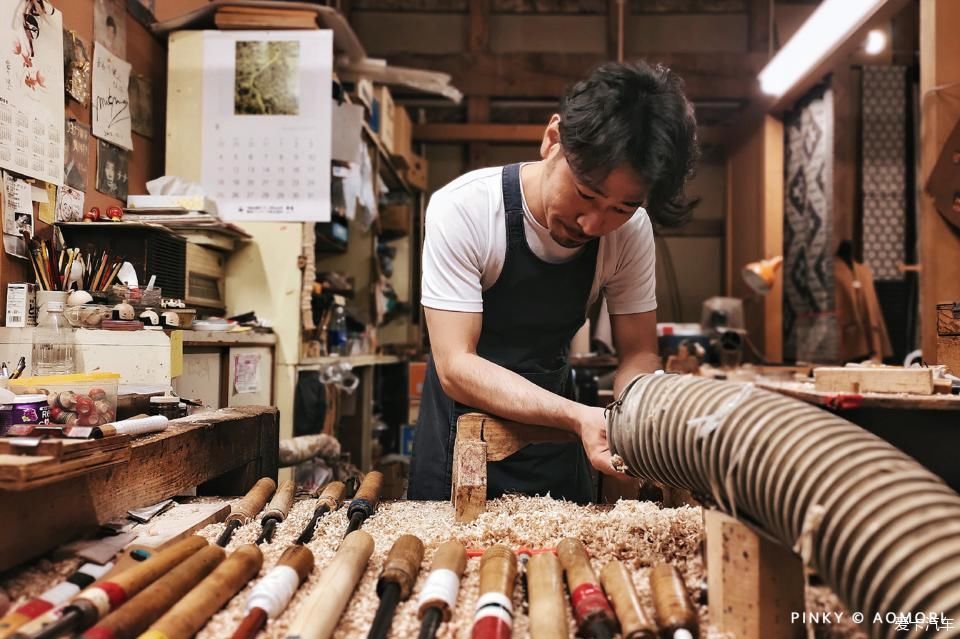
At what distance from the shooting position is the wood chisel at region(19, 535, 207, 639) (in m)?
0.87

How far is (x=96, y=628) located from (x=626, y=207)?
1284 mm

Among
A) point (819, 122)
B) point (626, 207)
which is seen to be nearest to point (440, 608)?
point (626, 207)

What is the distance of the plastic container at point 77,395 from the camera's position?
1.49 meters

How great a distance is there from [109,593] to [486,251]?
1.19 meters

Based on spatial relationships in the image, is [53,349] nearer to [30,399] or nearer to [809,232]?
[30,399]

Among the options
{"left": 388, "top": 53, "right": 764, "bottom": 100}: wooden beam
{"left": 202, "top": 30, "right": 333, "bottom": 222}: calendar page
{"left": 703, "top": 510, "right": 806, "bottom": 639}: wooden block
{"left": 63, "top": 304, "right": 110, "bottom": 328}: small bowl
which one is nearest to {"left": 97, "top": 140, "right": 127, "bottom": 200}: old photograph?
{"left": 202, "top": 30, "right": 333, "bottom": 222}: calendar page

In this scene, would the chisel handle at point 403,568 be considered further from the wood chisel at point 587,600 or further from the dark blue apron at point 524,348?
the dark blue apron at point 524,348

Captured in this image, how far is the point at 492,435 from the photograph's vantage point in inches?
60.2

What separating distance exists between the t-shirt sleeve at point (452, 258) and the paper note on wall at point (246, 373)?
3.74 ft

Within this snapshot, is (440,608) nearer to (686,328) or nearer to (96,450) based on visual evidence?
(96,450)

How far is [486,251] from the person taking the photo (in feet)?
6.10

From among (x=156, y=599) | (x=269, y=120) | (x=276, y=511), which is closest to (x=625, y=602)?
(x=156, y=599)

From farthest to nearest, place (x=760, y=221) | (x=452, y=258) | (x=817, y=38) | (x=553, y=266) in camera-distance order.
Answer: (x=760, y=221) < (x=817, y=38) < (x=553, y=266) < (x=452, y=258)

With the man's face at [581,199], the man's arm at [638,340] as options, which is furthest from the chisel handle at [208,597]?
the man's arm at [638,340]
